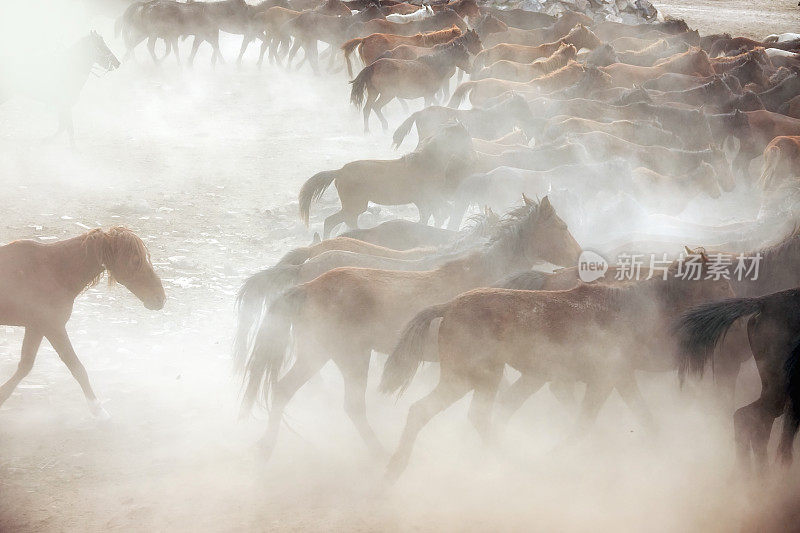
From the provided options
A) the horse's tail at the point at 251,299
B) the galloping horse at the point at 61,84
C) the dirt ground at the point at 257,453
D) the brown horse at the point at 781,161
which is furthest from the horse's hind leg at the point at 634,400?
the galloping horse at the point at 61,84

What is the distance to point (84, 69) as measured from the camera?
38.2ft

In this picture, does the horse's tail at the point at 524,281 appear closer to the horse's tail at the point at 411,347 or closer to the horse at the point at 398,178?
the horse's tail at the point at 411,347

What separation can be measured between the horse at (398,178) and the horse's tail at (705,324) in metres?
4.15

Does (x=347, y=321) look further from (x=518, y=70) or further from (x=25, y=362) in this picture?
(x=518, y=70)

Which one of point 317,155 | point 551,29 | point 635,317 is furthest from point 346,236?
point 551,29

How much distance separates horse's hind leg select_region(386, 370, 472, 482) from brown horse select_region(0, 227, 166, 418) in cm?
213

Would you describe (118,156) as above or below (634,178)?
below

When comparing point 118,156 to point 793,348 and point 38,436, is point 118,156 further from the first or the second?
point 793,348

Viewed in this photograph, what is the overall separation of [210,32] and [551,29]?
784 cm

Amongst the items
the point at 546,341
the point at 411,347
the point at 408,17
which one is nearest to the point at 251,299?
the point at 411,347

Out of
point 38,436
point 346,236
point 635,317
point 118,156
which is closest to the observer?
point 635,317

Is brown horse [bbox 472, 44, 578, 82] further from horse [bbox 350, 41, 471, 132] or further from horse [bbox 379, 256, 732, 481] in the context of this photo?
horse [bbox 379, 256, 732, 481]

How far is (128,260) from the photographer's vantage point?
17.1 ft

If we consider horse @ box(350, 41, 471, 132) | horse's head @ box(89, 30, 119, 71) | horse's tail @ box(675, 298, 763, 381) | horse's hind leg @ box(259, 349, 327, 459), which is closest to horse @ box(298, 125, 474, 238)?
horse's hind leg @ box(259, 349, 327, 459)
